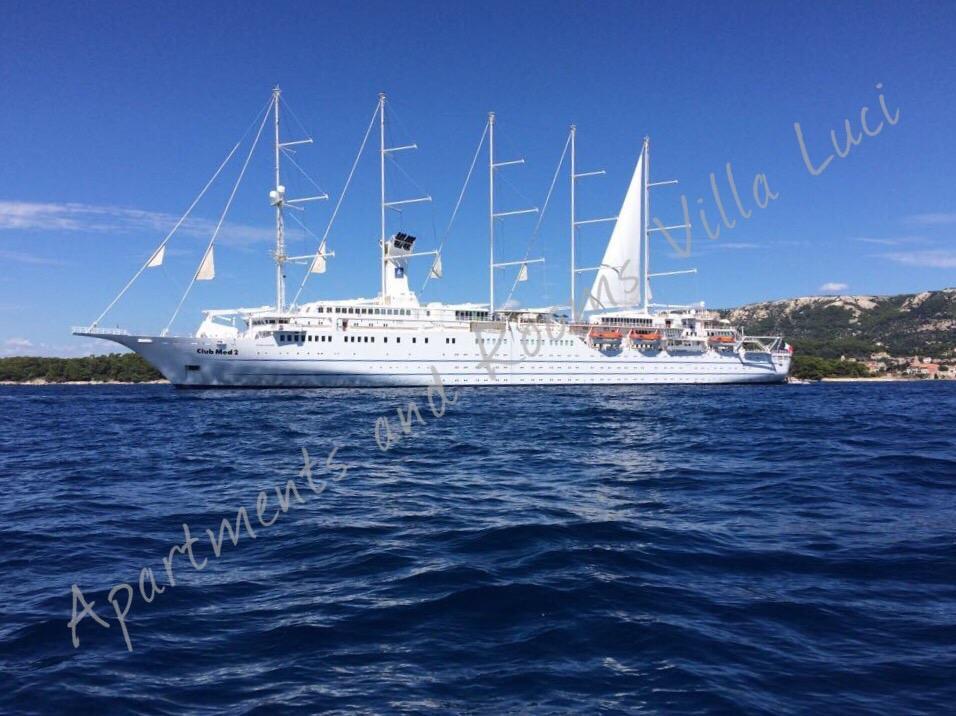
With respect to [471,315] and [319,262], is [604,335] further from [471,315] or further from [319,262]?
[319,262]

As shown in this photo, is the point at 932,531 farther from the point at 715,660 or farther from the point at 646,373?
the point at 646,373

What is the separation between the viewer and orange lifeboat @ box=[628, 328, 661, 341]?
2287 inches

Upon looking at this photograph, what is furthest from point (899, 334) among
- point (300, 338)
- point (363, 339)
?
point (300, 338)

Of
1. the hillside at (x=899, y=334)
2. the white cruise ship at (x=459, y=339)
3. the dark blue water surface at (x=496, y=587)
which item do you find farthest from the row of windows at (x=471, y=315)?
the hillside at (x=899, y=334)

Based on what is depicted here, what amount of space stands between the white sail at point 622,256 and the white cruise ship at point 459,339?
10cm

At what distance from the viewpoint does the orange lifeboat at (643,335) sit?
58.1 metres

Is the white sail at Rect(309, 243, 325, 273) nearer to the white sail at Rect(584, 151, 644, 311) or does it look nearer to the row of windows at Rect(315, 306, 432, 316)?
the row of windows at Rect(315, 306, 432, 316)

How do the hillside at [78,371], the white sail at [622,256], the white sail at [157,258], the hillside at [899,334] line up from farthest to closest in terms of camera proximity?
the hillside at [899,334] < the hillside at [78,371] < the white sail at [622,256] < the white sail at [157,258]

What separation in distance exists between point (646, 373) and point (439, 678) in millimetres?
55439

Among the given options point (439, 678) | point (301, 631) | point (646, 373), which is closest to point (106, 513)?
point (301, 631)

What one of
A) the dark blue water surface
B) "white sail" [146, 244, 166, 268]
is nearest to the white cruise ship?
"white sail" [146, 244, 166, 268]

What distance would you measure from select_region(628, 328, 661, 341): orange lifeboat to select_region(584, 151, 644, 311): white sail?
288 cm

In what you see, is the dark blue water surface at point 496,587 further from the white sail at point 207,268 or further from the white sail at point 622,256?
the white sail at point 622,256

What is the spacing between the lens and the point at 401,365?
1881 inches
